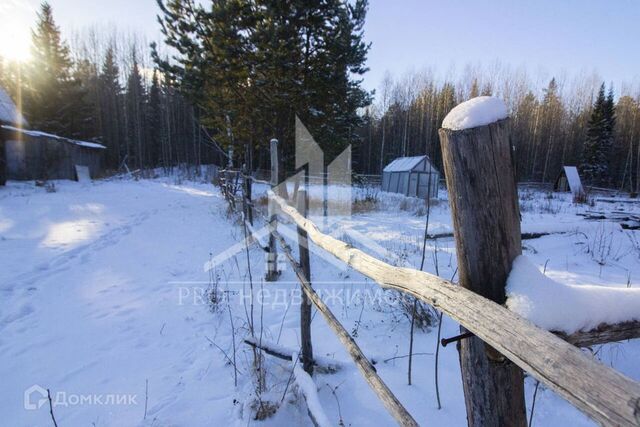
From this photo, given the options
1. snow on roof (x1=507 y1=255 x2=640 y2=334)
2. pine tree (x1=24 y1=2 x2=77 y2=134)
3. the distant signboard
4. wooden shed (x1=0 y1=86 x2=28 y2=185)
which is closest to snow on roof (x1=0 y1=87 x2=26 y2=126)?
wooden shed (x1=0 y1=86 x2=28 y2=185)

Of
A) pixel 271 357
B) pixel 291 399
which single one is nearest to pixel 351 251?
pixel 291 399

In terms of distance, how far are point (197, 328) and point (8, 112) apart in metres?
19.2

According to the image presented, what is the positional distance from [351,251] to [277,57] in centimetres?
703

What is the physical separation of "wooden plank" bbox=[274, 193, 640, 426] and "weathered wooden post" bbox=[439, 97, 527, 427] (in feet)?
0.57

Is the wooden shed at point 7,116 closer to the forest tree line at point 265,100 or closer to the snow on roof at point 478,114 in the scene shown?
the forest tree line at point 265,100

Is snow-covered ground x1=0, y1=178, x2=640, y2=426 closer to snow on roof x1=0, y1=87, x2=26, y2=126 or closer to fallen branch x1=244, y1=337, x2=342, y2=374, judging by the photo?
fallen branch x1=244, y1=337, x2=342, y2=374

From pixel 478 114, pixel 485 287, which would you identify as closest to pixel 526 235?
pixel 485 287

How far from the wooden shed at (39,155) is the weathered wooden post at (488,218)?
2046cm

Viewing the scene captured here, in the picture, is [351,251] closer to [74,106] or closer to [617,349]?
[617,349]

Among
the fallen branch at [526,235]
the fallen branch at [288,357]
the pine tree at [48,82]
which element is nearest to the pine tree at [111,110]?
the pine tree at [48,82]

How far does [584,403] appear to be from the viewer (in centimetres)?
57

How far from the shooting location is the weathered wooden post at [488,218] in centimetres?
95

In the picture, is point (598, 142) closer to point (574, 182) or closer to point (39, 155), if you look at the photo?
point (574, 182)

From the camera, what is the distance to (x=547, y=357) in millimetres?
637
